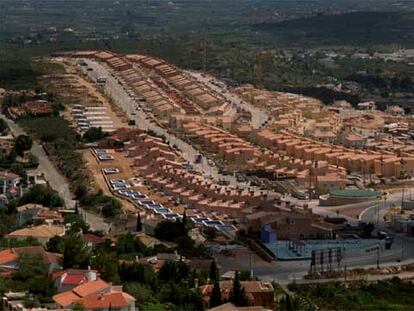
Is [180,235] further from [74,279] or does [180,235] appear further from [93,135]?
[93,135]

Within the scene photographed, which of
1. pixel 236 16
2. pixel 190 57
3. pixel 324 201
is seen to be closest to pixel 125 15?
pixel 236 16

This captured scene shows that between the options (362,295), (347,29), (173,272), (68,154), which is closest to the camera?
(173,272)

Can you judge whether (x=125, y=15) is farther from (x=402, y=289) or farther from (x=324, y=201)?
(x=402, y=289)

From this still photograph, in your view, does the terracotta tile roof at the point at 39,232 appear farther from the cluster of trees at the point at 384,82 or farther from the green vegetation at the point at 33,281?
the cluster of trees at the point at 384,82

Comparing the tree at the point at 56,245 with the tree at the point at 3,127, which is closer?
the tree at the point at 56,245

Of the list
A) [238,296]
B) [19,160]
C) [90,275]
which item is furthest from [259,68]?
[238,296]

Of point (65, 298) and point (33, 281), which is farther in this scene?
point (33, 281)

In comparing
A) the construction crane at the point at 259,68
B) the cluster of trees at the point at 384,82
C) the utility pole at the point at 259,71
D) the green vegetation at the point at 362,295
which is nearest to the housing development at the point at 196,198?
the green vegetation at the point at 362,295

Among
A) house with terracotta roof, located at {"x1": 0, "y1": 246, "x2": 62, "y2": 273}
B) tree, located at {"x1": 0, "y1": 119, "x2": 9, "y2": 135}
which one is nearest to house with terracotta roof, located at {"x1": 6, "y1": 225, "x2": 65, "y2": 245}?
house with terracotta roof, located at {"x1": 0, "y1": 246, "x2": 62, "y2": 273}
